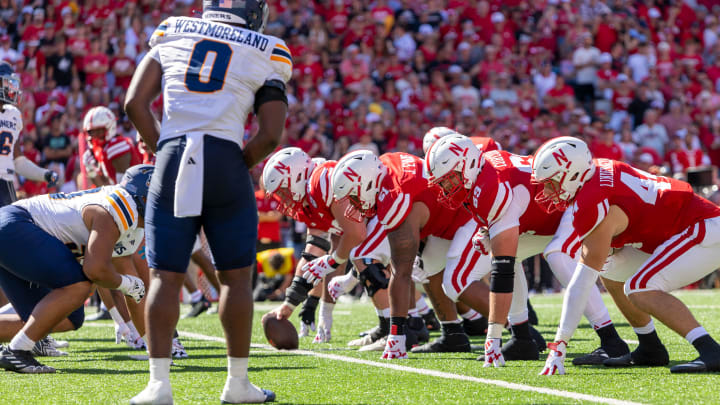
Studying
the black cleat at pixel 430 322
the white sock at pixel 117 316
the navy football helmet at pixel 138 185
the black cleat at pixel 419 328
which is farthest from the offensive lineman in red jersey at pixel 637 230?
the white sock at pixel 117 316

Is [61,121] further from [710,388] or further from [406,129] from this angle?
[710,388]

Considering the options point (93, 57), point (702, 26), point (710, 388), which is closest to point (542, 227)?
point (710, 388)

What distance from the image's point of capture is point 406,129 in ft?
49.1

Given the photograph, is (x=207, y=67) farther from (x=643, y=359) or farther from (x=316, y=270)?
(x=643, y=359)

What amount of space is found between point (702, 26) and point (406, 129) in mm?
8652

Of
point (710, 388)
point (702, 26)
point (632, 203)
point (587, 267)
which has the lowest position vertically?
point (710, 388)

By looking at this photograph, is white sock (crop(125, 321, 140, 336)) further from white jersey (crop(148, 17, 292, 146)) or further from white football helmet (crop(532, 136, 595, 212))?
white football helmet (crop(532, 136, 595, 212))

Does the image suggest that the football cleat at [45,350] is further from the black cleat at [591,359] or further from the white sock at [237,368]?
the black cleat at [591,359]

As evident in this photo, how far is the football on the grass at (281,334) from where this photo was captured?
502cm

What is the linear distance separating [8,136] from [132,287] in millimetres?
2758

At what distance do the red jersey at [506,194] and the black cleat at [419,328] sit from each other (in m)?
1.63

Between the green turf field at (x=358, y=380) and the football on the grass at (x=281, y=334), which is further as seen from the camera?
the football on the grass at (x=281, y=334)

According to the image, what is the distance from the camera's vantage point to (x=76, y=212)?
5.84 meters

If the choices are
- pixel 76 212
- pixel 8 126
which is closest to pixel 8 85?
pixel 8 126
